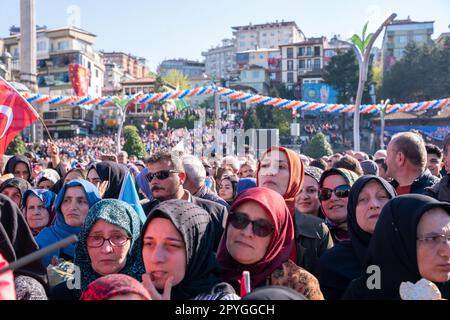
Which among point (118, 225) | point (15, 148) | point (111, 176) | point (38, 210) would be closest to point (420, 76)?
point (15, 148)

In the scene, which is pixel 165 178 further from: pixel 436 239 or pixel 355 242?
pixel 436 239

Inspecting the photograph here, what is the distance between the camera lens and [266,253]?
2.82 m

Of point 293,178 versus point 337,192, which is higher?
point 293,178

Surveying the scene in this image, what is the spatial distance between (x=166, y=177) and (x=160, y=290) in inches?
78.7

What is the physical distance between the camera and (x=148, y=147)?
32.8 meters

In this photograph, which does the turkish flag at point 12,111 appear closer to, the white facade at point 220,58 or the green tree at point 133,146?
the green tree at point 133,146

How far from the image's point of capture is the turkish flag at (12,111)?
16.3 feet

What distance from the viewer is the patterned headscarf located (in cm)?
303

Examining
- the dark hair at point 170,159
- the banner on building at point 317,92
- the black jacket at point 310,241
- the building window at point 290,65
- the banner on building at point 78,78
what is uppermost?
the building window at point 290,65

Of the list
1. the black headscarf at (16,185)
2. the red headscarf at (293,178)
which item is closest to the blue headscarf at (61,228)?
the black headscarf at (16,185)

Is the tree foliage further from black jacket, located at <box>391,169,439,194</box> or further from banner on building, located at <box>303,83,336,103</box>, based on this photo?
black jacket, located at <box>391,169,439,194</box>

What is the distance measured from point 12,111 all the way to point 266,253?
3.33m

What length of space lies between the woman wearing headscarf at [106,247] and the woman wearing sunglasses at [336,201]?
1545mm

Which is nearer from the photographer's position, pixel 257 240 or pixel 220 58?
pixel 257 240
